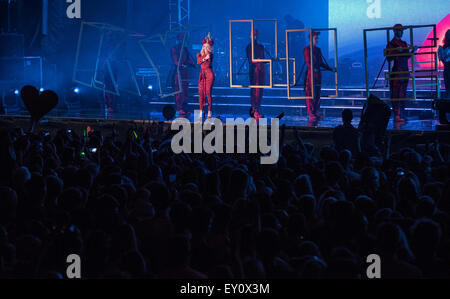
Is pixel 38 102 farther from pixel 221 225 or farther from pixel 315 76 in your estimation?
pixel 315 76

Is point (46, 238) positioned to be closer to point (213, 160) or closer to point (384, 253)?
point (384, 253)

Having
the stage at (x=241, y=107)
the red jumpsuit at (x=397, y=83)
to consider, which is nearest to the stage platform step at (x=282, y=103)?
the stage at (x=241, y=107)

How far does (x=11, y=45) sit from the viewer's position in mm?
16359

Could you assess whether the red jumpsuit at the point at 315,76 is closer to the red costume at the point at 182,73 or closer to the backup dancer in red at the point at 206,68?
the backup dancer in red at the point at 206,68

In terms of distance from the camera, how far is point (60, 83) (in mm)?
17734

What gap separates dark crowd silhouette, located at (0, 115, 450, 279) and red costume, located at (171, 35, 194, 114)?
833 centimetres

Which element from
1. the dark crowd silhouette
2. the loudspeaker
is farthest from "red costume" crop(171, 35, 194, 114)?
the dark crowd silhouette

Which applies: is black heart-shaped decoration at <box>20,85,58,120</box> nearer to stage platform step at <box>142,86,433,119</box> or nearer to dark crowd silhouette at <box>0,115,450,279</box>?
dark crowd silhouette at <box>0,115,450,279</box>

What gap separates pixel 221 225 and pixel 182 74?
10280mm

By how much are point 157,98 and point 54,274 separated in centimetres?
1316

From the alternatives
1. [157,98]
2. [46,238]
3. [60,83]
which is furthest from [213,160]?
[60,83]

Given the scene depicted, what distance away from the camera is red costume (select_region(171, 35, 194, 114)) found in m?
13.3

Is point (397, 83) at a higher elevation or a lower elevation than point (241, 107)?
higher

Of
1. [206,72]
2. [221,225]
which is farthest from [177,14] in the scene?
[221,225]
